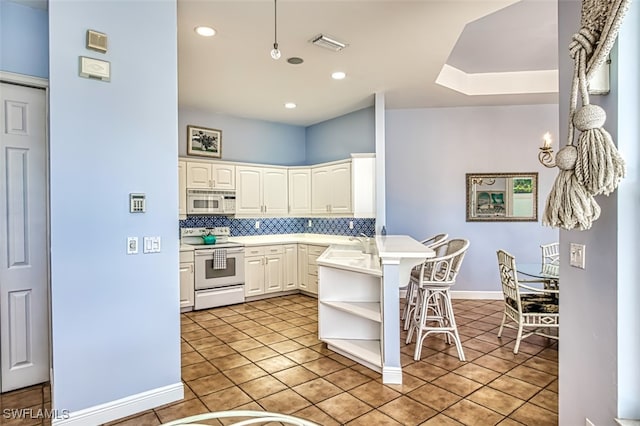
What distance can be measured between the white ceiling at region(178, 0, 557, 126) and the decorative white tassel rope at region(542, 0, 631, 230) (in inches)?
55.3

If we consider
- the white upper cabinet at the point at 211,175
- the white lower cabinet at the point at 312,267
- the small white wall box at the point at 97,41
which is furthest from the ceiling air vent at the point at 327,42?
the white lower cabinet at the point at 312,267

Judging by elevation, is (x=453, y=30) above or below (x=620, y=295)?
above

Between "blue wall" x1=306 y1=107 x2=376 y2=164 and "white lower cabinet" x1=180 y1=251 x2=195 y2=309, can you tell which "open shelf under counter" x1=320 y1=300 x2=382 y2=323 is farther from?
"blue wall" x1=306 y1=107 x2=376 y2=164

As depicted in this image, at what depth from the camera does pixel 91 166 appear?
2.20 meters

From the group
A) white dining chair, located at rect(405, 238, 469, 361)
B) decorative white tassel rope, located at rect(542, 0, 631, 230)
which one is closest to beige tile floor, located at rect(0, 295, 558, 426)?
white dining chair, located at rect(405, 238, 469, 361)

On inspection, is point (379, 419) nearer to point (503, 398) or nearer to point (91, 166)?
point (503, 398)

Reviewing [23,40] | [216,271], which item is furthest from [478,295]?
[23,40]

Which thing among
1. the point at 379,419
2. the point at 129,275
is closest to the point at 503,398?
the point at 379,419

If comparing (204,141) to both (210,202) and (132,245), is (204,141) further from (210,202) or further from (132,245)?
(132,245)

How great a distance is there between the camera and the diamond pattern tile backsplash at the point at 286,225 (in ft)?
17.7

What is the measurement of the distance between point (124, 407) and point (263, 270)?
124 inches

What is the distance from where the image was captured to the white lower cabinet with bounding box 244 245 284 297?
5.22m

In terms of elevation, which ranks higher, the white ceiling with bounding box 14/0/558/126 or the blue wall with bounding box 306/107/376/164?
the white ceiling with bounding box 14/0/558/126

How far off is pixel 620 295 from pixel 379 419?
5.11 ft
